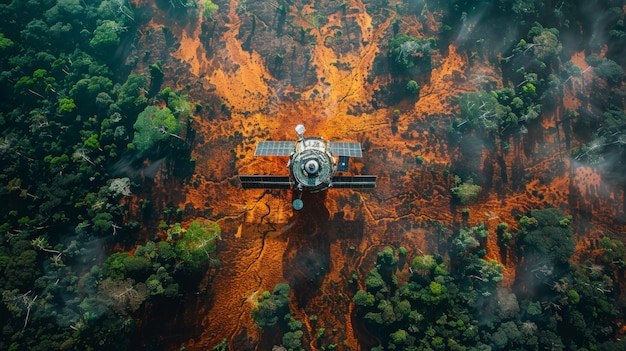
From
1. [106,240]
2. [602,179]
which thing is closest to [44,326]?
[106,240]

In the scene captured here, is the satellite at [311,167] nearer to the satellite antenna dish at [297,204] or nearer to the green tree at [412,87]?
the satellite antenna dish at [297,204]

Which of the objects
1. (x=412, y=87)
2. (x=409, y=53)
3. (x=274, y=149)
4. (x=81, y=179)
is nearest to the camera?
(x=274, y=149)

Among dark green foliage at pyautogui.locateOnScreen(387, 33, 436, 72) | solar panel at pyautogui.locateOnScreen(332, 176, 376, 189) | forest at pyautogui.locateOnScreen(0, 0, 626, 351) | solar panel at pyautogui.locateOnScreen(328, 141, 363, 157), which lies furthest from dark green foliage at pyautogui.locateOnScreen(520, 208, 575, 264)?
dark green foliage at pyautogui.locateOnScreen(387, 33, 436, 72)

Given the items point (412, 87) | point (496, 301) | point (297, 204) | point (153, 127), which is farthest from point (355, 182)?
point (153, 127)

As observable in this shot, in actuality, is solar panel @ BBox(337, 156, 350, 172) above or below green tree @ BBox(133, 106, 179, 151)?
below

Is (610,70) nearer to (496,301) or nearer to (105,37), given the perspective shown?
(496,301)

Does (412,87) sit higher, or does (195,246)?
(412,87)

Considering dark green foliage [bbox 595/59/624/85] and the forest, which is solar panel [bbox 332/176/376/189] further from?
dark green foliage [bbox 595/59/624/85]

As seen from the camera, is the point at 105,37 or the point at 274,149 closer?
the point at 274,149
